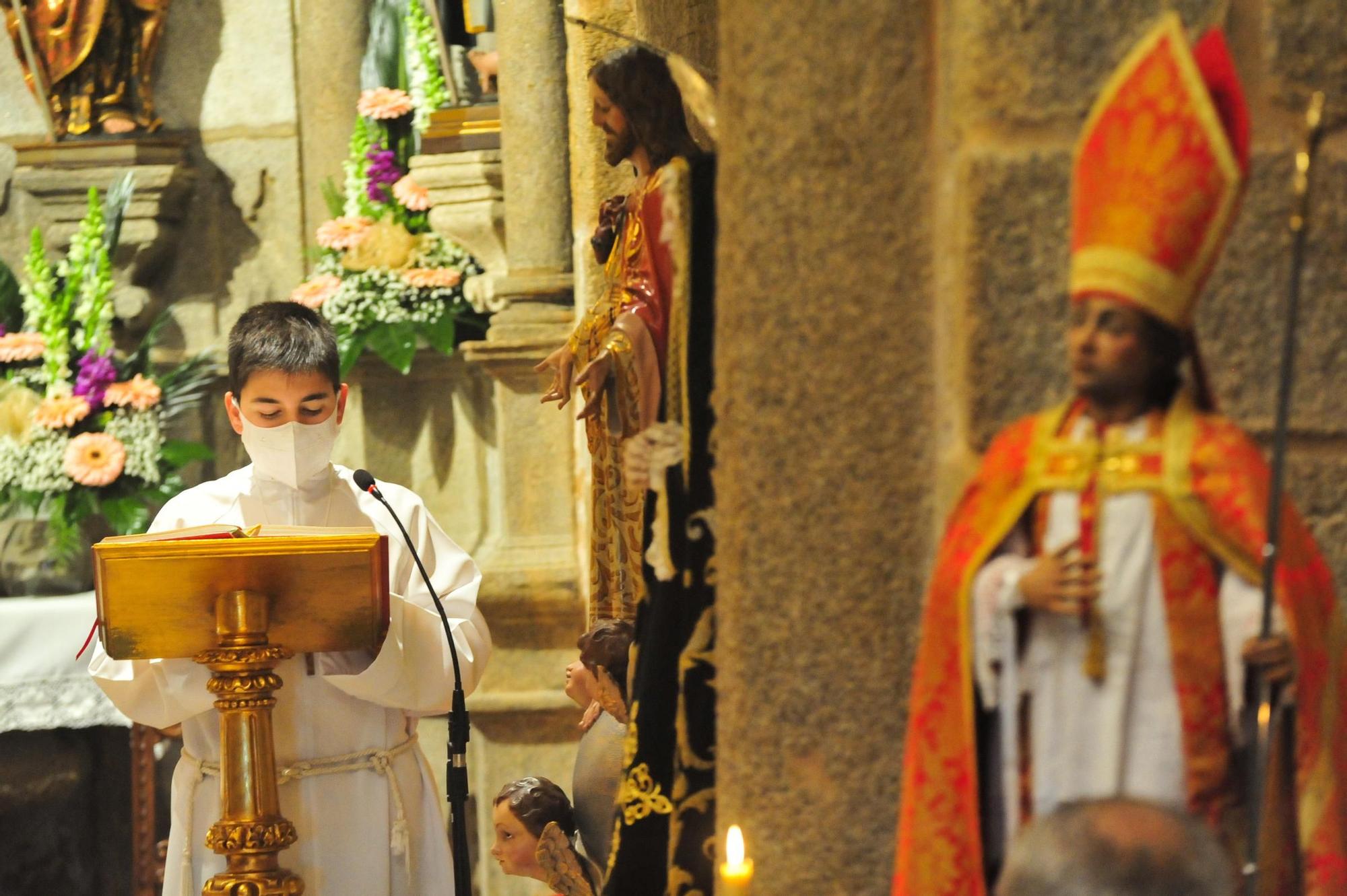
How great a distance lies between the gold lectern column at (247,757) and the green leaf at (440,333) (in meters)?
2.94

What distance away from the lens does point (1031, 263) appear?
178 cm

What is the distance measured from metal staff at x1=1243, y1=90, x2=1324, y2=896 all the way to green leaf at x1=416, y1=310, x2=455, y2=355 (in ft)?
13.7

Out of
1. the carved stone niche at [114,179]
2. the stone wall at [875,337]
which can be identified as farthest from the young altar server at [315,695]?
the carved stone niche at [114,179]

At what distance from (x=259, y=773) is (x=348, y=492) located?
27.4 inches

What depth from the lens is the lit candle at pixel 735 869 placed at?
1.76 metres

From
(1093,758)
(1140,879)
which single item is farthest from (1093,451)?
(1140,879)

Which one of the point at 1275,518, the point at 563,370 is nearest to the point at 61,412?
the point at 563,370

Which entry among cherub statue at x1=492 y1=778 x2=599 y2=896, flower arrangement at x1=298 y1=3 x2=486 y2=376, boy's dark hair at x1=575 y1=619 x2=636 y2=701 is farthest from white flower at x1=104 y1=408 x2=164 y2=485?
boy's dark hair at x1=575 y1=619 x2=636 y2=701

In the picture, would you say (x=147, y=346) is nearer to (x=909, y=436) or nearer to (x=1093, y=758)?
(x=909, y=436)

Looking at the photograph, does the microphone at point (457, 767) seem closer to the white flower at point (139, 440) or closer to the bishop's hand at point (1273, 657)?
the bishop's hand at point (1273, 657)

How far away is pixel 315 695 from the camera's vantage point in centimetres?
305

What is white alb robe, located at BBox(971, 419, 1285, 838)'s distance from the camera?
5.29 ft

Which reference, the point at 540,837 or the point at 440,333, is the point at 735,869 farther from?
the point at 440,333

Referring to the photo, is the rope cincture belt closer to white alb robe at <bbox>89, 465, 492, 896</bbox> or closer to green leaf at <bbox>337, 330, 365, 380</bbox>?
white alb robe at <bbox>89, 465, 492, 896</bbox>
